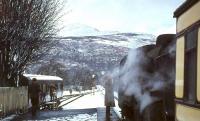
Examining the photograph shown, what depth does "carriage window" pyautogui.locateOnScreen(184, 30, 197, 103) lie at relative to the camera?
21.0ft

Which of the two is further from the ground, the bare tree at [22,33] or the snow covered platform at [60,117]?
the bare tree at [22,33]

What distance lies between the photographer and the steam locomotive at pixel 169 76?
6.45 m

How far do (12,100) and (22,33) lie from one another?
7722 millimetres

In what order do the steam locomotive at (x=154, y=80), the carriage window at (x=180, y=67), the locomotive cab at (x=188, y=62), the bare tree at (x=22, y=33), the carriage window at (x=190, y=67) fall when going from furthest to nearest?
the bare tree at (x=22, y=33) → the steam locomotive at (x=154, y=80) → the carriage window at (x=180, y=67) → the carriage window at (x=190, y=67) → the locomotive cab at (x=188, y=62)

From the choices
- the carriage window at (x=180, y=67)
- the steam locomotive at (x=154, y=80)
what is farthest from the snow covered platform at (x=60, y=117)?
the carriage window at (x=180, y=67)

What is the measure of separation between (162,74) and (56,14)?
22.0 m

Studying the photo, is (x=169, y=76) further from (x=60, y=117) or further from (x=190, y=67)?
(x=60, y=117)

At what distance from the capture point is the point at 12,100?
22.0 m

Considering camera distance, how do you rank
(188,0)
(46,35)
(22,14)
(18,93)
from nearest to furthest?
1. (188,0)
2. (18,93)
3. (22,14)
4. (46,35)

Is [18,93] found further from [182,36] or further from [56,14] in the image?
[182,36]

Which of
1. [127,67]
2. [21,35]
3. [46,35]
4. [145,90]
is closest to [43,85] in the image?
[46,35]

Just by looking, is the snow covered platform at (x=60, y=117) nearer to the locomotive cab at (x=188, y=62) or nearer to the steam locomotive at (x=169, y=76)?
the steam locomotive at (x=169, y=76)

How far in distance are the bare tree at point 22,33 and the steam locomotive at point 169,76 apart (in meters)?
10.8

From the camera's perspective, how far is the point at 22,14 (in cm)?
2917
